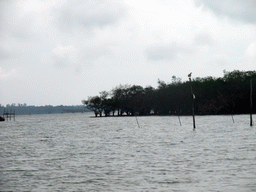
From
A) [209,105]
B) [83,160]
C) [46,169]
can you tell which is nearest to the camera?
[46,169]

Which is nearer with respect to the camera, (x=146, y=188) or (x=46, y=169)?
(x=146, y=188)

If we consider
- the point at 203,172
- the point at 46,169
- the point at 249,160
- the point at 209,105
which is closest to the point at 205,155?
the point at 249,160

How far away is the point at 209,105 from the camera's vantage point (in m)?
161

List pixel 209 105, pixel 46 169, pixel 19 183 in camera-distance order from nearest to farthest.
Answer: pixel 19 183, pixel 46 169, pixel 209 105

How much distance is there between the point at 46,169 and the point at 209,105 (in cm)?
13931

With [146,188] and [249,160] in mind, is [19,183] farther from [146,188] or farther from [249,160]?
[249,160]

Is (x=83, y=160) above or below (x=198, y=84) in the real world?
below

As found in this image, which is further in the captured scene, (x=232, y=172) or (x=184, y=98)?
(x=184, y=98)

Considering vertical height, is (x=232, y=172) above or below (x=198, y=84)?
below

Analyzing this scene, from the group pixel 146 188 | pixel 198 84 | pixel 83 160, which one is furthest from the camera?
pixel 198 84

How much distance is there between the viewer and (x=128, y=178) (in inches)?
902

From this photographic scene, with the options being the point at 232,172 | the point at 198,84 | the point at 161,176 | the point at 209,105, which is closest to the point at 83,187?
the point at 161,176

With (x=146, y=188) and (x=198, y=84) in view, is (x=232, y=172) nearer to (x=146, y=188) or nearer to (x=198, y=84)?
(x=146, y=188)

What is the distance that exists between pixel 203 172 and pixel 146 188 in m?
5.44
